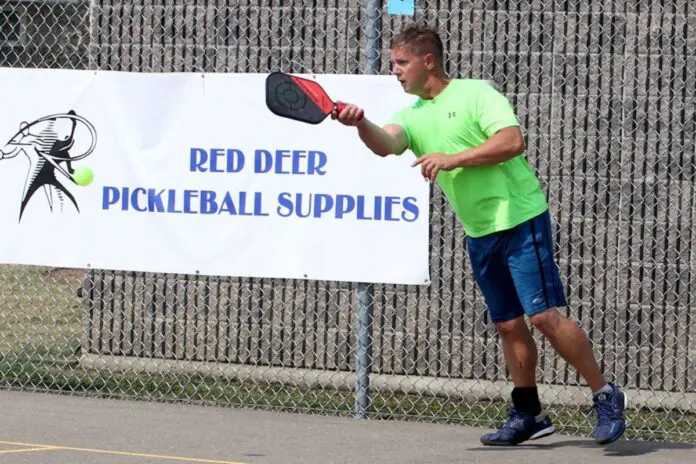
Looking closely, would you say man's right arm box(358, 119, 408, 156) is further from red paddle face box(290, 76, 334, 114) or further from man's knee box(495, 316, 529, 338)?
man's knee box(495, 316, 529, 338)

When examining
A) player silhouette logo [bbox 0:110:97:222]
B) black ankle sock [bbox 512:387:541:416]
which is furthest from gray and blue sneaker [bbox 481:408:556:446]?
player silhouette logo [bbox 0:110:97:222]

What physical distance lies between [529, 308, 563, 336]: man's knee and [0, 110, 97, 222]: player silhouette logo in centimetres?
303

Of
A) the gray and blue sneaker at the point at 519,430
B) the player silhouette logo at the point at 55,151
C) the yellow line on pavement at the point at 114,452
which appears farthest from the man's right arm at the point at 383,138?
the player silhouette logo at the point at 55,151

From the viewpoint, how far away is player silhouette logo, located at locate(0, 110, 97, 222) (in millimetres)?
8773

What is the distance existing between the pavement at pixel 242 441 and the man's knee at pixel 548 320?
61 cm

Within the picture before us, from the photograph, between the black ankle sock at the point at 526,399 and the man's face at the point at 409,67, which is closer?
the man's face at the point at 409,67

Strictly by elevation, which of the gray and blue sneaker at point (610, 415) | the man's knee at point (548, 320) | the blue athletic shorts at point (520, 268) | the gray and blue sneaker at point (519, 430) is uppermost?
the blue athletic shorts at point (520, 268)

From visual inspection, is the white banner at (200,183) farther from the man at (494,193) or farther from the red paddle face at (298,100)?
the red paddle face at (298,100)

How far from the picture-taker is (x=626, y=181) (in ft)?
29.3

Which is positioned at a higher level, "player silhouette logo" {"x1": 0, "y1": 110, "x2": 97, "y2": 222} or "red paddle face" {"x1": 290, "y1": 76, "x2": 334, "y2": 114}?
"red paddle face" {"x1": 290, "y1": 76, "x2": 334, "y2": 114}

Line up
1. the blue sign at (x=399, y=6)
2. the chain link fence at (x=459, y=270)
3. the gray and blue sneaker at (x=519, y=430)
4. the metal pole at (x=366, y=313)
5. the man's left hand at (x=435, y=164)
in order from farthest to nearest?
the chain link fence at (x=459, y=270) → the metal pole at (x=366, y=313) → the blue sign at (x=399, y=6) → the gray and blue sneaker at (x=519, y=430) → the man's left hand at (x=435, y=164)

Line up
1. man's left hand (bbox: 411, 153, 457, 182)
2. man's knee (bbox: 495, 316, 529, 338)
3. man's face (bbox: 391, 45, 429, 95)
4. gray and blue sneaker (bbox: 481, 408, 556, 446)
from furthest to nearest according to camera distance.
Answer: gray and blue sneaker (bbox: 481, 408, 556, 446) < man's knee (bbox: 495, 316, 529, 338) < man's face (bbox: 391, 45, 429, 95) < man's left hand (bbox: 411, 153, 457, 182)

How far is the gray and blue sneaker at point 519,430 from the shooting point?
7324 mm

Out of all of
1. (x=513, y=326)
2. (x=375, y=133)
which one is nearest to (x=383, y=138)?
(x=375, y=133)
